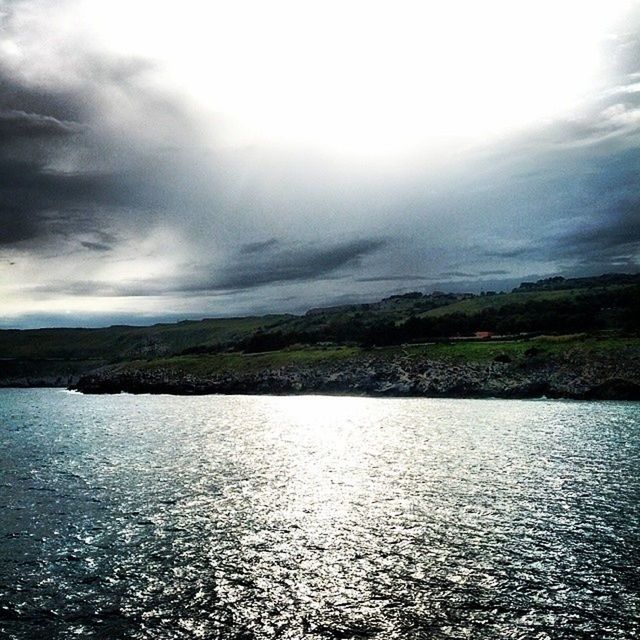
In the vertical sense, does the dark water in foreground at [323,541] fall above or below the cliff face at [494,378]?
above

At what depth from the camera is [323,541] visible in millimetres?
33406

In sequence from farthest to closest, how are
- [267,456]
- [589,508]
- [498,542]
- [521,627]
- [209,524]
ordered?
1. [267,456]
2. [589,508]
3. [209,524]
4. [498,542]
5. [521,627]

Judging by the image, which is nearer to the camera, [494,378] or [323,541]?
[323,541]

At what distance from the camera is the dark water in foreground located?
23203mm

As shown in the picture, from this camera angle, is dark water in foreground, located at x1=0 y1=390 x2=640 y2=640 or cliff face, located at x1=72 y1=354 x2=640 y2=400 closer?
dark water in foreground, located at x1=0 y1=390 x2=640 y2=640

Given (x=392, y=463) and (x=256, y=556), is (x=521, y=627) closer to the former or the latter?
(x=256, y=556)

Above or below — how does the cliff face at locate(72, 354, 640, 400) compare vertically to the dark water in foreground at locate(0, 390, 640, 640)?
below

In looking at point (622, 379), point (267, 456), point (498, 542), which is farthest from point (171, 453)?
point (622, 379)

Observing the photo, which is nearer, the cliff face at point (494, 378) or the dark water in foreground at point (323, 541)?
the dark water in foreground at point (323, 541)

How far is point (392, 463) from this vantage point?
5938 centimetres

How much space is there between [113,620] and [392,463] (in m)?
39.7

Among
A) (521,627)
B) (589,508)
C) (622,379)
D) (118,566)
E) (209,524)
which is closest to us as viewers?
(521,627)

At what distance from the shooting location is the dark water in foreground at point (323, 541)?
914 inches

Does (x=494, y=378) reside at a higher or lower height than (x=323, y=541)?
lower
